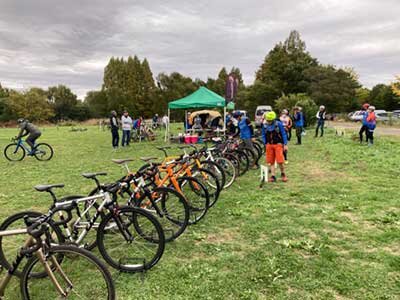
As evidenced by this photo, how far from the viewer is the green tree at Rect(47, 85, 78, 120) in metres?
56.3

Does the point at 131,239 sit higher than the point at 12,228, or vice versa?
the point at 12,228

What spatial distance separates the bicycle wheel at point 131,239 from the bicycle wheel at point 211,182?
1782mm

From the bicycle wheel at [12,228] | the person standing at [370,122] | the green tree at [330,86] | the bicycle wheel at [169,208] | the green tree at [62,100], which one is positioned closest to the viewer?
the bicycle wheel at [12,228]

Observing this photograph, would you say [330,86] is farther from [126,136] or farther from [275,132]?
[275,132]

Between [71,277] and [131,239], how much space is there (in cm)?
64

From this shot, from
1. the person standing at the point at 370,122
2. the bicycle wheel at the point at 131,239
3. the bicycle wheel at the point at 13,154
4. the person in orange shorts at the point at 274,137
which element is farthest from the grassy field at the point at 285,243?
the person standing at the point at 370,122

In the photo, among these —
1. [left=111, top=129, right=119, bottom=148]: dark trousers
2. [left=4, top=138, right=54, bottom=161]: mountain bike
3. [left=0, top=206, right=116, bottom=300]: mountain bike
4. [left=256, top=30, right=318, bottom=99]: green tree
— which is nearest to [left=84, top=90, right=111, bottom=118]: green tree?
[left=256, top=30, right=318, bottom=99]: green tree

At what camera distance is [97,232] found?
9.57 feet

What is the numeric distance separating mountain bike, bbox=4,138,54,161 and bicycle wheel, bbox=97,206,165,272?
8040mm

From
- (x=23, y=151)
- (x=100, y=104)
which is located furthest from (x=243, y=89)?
(x=23, y=151)

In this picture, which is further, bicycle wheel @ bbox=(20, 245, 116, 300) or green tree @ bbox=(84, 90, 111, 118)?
green tree @ bbox=(84, 90, 111, 118)

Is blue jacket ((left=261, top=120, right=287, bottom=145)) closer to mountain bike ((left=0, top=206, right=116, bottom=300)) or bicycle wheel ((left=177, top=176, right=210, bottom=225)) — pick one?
bicycle wheel ((left=177, top=176, right=210, bottom=225))

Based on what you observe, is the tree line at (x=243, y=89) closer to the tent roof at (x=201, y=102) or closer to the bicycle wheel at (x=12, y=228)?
the tent roof at (x=201, y=102)

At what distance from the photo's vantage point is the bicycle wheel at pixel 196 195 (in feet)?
13.9
